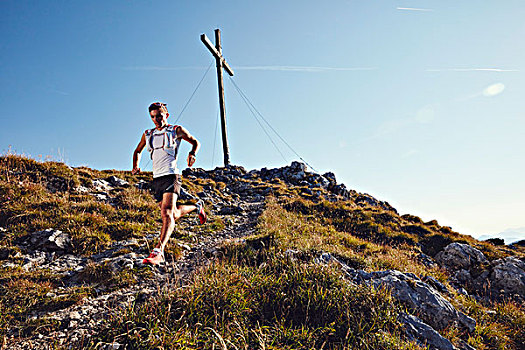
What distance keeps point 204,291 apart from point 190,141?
3.22 metres

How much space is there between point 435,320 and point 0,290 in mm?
6538

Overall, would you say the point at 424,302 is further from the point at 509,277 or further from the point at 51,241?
the point at 51,241

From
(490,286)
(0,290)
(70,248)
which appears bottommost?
(490,286)

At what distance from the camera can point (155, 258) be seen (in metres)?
4.73

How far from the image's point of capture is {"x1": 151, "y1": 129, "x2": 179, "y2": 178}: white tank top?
523 cm

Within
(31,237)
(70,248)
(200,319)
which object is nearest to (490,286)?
(200,319)

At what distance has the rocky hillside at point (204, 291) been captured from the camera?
2.86 meters

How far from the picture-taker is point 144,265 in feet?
15.4

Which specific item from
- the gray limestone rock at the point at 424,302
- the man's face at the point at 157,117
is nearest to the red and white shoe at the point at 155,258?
the man's face at the point at 157,117

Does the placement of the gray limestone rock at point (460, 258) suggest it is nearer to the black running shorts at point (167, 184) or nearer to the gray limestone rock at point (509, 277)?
the gray limestone rock at point (509, 277)

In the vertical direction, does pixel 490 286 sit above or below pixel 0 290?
below

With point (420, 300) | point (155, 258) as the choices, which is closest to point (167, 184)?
point (155, 258)

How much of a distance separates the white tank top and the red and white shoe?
156 centimetres

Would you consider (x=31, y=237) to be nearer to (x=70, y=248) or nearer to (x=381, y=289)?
(x=70, y=248)
